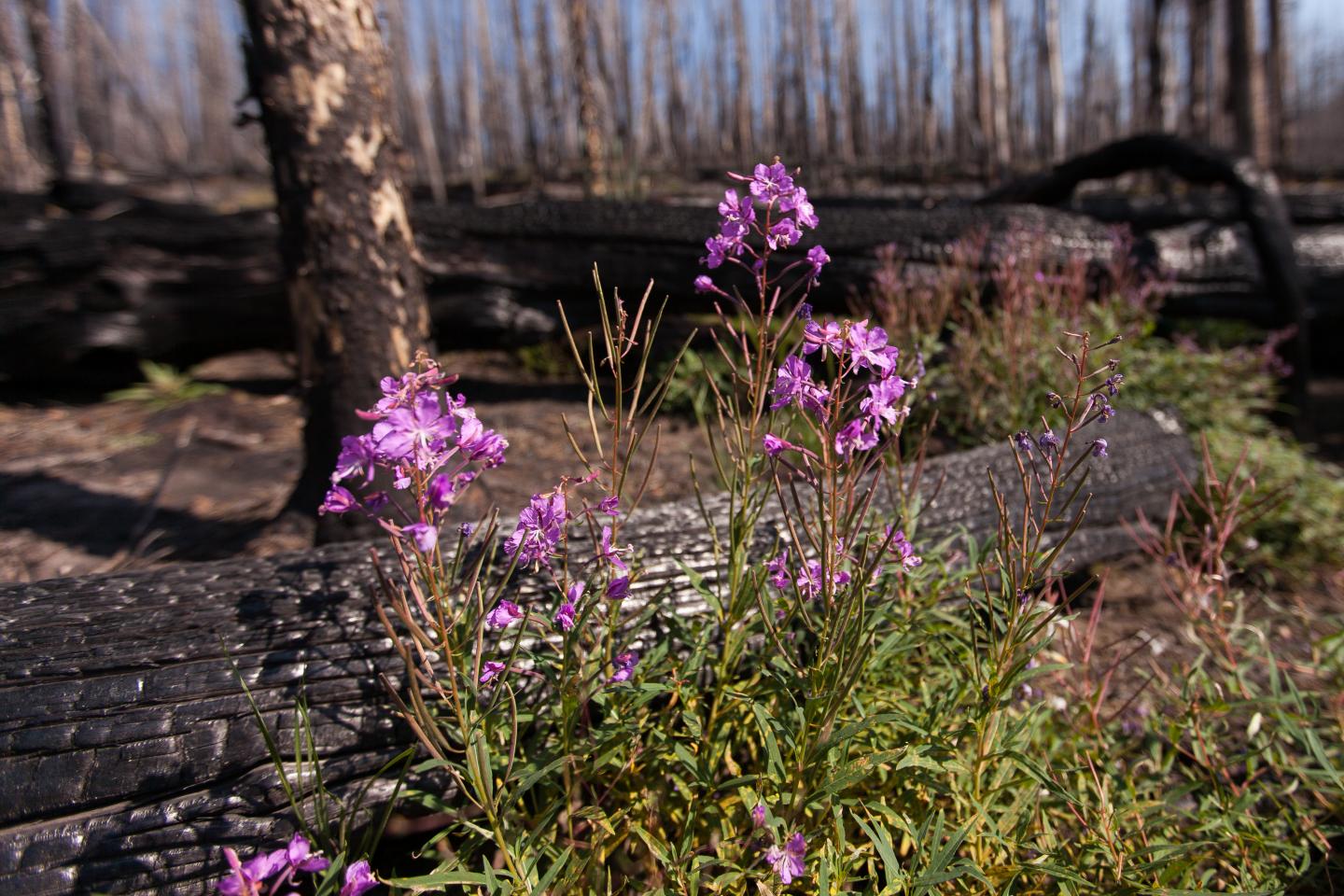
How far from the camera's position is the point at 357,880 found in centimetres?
121

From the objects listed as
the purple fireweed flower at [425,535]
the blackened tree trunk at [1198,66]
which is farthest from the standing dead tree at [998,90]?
the purple fireweed flower at [425,535]

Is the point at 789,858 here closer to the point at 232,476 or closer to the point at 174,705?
the point at 174,705

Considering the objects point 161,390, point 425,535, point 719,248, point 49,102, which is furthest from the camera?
point 49,102

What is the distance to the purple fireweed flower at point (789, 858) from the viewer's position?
4.32 feet

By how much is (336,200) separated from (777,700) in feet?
8.19

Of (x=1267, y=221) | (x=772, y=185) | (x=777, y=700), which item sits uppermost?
(x=772, y=185)

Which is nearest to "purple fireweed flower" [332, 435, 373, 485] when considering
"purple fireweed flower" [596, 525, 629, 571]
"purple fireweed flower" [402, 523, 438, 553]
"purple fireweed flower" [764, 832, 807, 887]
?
"purple fireweed flower" [402, 523, 438, 553]

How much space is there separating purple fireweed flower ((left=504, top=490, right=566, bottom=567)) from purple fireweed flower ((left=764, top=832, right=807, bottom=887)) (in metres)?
0.65

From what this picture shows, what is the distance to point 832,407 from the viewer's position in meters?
1.36

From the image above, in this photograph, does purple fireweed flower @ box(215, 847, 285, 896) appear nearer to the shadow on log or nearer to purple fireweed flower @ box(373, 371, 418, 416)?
purple fireweed flower @ box(373, 371, 418, 416)

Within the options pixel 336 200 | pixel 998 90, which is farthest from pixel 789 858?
pixel 998 90

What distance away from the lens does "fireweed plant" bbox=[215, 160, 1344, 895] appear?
1.28 m

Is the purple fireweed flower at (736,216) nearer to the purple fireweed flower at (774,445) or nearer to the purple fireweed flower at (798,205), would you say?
the purple fireweed flower at (798,205)

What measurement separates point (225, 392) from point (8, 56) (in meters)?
16.2
